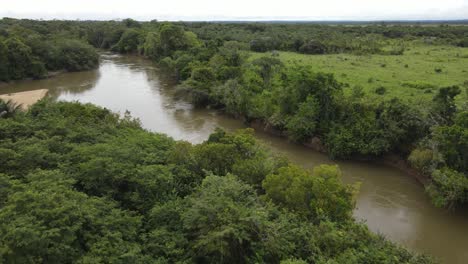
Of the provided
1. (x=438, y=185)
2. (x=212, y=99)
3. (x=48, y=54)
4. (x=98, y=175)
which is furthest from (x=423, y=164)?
(x=48, y=54)

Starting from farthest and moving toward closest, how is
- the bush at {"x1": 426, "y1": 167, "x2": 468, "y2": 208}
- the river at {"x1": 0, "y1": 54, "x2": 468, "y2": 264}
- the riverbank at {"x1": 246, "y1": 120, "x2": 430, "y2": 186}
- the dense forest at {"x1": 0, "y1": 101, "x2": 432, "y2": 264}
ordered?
1. the riverbank at {"x1": 246, "y1": 120, "x2": 430, "y2": 186}
2. the bush at {"x1": 426, "y1": 167, "x2": 468, "y2": 208}
3. the river at {"x1": 0, "y1": 54, "x2": 468, "y2": 264}
4. the dense forest at {"x1": 0, "y1": 101, "x2": 432, "y2": 264}

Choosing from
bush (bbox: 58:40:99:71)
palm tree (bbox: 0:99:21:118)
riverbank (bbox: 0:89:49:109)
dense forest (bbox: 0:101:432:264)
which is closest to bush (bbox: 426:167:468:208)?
dense forest (bbox: 0:101:432:264)

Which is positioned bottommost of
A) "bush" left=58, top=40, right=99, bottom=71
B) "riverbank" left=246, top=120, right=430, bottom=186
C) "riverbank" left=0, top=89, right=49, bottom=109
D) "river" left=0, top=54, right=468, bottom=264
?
"river" left=0, top=54, right=468, bottom=264

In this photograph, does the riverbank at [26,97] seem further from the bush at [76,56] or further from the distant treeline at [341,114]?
the bush at [76,56]

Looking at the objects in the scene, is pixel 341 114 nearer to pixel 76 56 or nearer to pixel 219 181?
pixel 219 181

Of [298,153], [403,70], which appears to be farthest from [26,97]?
[403,70]

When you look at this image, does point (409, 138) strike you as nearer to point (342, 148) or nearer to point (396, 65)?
point (342, 148)

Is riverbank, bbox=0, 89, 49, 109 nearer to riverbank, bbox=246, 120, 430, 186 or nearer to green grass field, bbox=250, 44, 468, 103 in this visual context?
riverbank, bbox=246, 120, 430, 186
